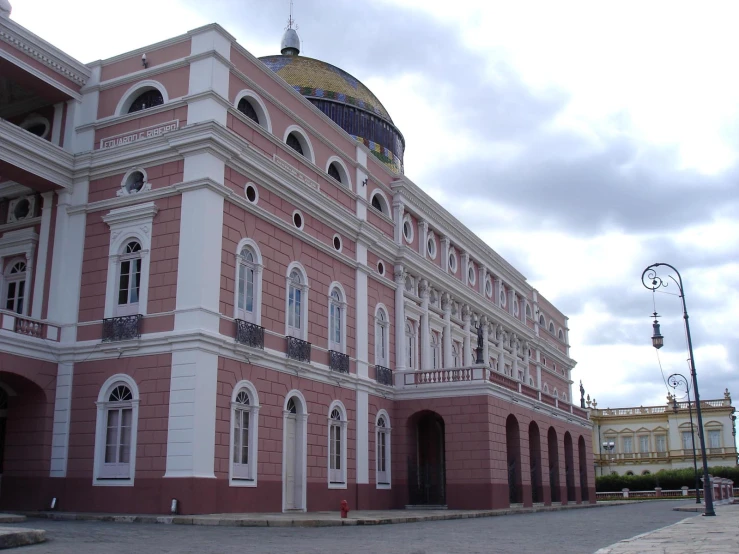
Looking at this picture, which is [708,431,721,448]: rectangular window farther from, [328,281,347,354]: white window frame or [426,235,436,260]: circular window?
[328,281,347,354]: white window frame

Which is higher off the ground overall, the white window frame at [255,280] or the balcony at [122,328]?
the white window frame at [255,280]

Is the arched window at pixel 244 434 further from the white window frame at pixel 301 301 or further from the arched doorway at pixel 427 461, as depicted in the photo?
the arched doorway at pixel 427 461

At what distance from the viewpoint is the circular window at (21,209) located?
23.6 metres

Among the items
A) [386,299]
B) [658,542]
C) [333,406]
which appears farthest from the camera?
[386,299]

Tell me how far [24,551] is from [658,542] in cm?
961

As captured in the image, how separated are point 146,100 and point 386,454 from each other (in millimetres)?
14334

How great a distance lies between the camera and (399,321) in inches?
1206

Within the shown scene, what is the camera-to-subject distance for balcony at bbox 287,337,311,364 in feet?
77.1

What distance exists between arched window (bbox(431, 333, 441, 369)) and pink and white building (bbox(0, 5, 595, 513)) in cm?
432

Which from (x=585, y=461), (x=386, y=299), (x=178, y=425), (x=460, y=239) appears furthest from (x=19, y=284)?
(x=585, y=461)

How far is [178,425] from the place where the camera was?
19.4 meters

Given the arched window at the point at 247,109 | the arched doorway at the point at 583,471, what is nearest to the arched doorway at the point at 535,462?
the arched doorway at the point at 583,471

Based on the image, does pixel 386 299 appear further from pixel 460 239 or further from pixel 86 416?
pixel 86 416

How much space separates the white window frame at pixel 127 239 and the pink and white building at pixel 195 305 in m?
0.05
